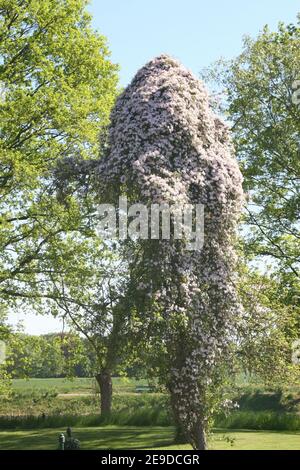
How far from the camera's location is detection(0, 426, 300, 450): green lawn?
23938 mm

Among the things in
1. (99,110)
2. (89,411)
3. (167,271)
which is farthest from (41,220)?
(89,411)

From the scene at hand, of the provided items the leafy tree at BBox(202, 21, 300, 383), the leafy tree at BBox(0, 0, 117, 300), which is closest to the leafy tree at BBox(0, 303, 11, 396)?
the leafy tree at BBox(0, 0, 117, 300)

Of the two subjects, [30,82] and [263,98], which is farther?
[263,98]

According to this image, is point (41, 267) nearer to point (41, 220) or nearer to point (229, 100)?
point (41, 220)

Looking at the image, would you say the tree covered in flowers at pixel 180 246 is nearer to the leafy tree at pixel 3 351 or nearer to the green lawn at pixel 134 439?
the green lawn at pixel 134 439

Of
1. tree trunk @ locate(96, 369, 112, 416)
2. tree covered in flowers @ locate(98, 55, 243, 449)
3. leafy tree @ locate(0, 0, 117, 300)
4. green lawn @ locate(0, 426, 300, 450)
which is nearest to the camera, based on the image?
tree covered in flowers @ locate(98, 55, 243, 449)

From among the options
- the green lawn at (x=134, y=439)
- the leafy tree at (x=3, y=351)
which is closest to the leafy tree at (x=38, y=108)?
the leafy tree at (x=3, y=351)

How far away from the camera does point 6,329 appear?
32000mm

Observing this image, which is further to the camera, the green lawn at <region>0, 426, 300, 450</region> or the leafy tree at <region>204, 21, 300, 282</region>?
the leafy tree at <region>204, 21, 300, 282</region>

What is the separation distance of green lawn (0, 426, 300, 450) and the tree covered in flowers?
3.90 meters

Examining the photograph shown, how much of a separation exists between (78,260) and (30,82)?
8249 mm

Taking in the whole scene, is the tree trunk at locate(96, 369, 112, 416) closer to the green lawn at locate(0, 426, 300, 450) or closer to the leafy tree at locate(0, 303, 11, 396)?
the green lawn at locate(0, 426, 300, 450)

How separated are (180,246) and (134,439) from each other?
11.1 metres

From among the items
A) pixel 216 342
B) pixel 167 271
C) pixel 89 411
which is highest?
pixel 167 271
